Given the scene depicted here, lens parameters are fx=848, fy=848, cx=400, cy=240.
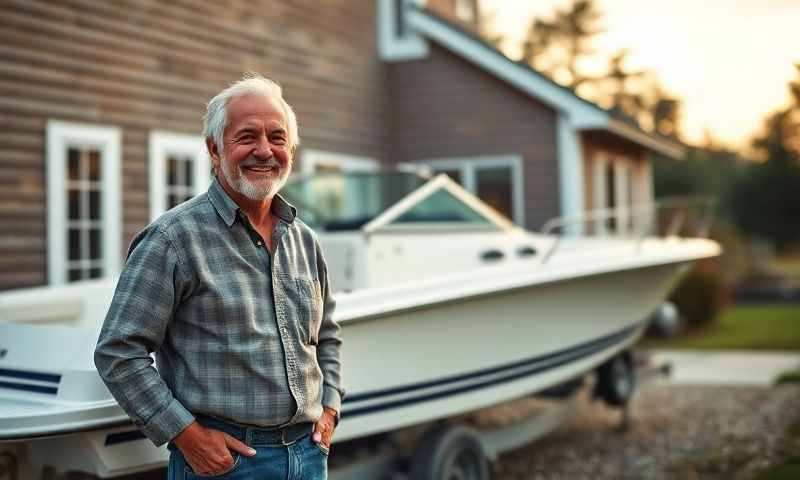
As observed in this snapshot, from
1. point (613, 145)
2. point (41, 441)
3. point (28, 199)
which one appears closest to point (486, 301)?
point (41, 441)

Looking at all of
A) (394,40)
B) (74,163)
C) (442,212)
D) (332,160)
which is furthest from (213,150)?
(394,40)

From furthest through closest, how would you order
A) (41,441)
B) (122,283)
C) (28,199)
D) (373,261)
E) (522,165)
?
(522,165) < (28,199) < (373,261) < (41,441) < (122,283)

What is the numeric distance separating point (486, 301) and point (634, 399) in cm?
433

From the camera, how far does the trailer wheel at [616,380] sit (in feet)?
20.7

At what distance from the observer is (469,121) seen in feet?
35.2

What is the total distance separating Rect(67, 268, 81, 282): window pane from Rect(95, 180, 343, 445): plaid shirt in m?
5.01

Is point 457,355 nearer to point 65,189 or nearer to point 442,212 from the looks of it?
point 442,212

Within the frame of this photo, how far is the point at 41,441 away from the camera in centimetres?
279

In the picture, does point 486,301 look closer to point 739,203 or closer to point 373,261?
point 373,261

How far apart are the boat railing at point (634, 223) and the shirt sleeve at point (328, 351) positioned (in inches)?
92.0

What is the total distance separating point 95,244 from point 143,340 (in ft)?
17.7

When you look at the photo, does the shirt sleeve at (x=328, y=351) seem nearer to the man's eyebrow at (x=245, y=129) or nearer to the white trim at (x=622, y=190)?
the man's eyebrow at (x=245, y=129)

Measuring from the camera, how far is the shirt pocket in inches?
94.7

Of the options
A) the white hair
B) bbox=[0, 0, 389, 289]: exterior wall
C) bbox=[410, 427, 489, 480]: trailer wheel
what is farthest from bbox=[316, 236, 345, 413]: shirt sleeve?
bbox=[0, 0, 389, 289]: exterior wall
